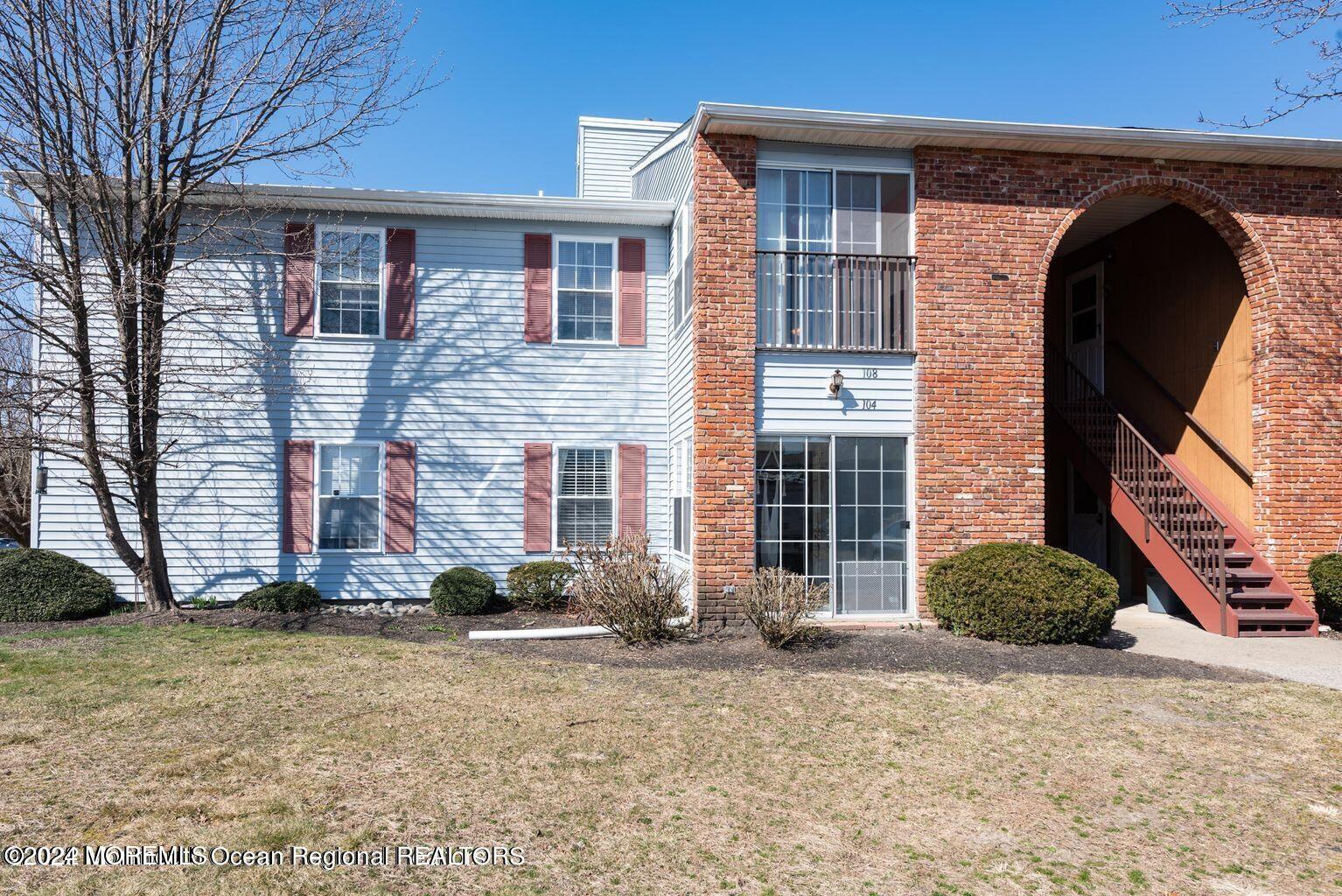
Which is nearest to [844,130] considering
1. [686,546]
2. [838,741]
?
[686,546]

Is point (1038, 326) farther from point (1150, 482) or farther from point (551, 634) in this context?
point (551, 634)

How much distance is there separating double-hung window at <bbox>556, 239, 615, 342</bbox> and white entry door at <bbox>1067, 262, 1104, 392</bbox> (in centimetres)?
743

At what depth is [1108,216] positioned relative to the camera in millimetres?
12633

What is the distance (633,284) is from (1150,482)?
7.45 meters

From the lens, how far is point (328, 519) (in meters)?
12.0

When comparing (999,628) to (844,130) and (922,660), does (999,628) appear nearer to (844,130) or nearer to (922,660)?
(922,660)

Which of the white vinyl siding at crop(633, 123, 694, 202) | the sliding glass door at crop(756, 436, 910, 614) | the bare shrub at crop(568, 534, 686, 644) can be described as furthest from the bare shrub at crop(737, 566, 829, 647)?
the white vinyl siding at crop(633, 123, 694, 202)

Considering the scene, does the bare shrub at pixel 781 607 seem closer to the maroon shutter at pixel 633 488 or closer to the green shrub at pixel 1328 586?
the maroon shutter at pixel 633 488

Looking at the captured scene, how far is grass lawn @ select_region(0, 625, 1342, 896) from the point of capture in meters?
4.04

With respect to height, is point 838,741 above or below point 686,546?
below

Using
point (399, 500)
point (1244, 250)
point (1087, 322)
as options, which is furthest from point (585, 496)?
point (1244, 250)

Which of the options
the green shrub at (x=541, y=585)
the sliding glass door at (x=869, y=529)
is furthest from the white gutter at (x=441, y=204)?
the green shrub at (x=541, y=585)

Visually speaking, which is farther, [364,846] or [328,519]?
[328,519]

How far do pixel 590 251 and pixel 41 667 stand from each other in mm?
8263
